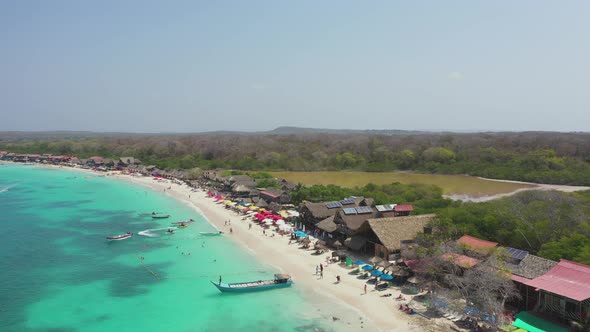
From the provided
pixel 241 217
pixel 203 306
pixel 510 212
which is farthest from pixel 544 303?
pixel 241 217

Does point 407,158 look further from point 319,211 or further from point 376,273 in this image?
point 376,273

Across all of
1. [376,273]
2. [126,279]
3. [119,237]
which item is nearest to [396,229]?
[376,273]

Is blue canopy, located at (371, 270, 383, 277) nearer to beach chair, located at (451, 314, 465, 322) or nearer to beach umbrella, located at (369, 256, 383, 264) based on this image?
beach umbrella, located at (369, 256, 383, 264)

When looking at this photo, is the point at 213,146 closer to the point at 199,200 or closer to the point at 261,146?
the point at 261,146

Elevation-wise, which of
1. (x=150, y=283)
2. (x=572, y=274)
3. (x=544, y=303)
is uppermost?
(x=572, y=274)

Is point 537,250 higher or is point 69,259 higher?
point 537,250

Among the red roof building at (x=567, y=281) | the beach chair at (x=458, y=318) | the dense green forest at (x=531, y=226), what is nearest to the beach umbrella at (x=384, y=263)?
the dense green forest at (x=531, y=226)

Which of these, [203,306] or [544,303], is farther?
[203,306]

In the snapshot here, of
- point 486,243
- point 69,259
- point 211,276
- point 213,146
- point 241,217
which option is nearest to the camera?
point 486,243
